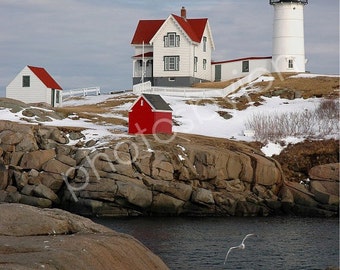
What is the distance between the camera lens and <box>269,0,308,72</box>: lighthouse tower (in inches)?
2972

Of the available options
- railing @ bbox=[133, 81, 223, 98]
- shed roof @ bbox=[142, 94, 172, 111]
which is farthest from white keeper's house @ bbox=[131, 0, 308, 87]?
shed roof @ bbox=[142, 94, 172, 111]

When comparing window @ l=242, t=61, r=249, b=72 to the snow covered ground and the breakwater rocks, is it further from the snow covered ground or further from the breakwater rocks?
the breakwater rocks

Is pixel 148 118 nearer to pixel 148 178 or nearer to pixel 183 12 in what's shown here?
pixel 148 178

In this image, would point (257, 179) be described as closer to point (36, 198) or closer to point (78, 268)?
point (36, 198)

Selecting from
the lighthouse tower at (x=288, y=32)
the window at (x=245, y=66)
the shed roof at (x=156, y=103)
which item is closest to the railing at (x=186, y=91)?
the window at (x=245, y=66)

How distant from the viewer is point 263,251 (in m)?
32.1

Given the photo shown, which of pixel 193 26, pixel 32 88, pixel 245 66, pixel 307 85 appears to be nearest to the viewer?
pixel 32 88

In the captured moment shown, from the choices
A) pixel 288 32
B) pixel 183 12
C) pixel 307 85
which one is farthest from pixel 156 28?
pixel 307 85

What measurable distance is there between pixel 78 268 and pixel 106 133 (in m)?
38.7

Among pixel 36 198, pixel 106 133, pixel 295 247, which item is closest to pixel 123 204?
pixel 36 198

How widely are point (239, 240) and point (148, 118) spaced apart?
21.2 m

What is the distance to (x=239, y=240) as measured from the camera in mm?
35062

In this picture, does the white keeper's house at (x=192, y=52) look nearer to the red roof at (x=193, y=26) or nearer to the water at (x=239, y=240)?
the red roof at (x=193, y=26)

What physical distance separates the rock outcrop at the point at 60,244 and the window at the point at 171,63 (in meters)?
60.7
